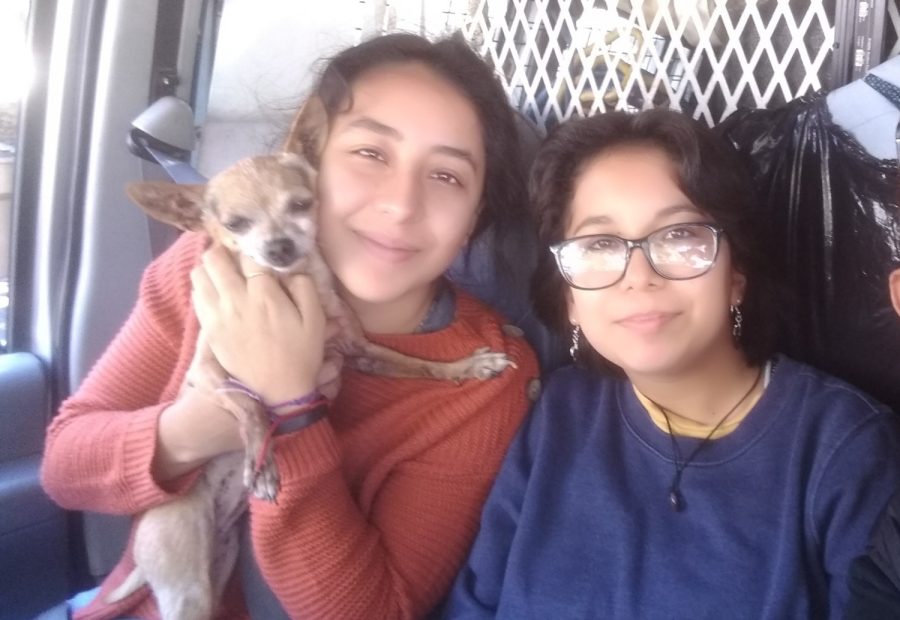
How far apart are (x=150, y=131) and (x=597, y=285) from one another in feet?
3.51

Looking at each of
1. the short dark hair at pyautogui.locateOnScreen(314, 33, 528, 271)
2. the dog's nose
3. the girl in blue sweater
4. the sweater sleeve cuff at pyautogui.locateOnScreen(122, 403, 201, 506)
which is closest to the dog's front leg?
the sweater sleeve cuff at pyautogui.locateOnScreen(122, 403, 201, 506)

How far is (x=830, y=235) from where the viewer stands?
3.59 feet

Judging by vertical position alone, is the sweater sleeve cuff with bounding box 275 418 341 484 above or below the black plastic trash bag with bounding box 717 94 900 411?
below

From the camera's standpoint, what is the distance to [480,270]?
61.7 inches

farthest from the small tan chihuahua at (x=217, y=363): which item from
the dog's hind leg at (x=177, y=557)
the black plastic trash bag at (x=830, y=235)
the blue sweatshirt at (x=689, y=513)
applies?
the black plastic trash bag at (x=830, y=235)

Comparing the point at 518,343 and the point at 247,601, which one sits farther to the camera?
the point at 518,343

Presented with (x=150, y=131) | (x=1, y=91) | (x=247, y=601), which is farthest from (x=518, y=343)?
(x=1, y=91)

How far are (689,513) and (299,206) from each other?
83 cm

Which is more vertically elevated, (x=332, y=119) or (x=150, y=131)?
(x=332, y=119)

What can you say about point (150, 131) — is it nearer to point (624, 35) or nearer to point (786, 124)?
point (624, 35)

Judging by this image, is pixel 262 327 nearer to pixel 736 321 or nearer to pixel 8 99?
pixel 736 321

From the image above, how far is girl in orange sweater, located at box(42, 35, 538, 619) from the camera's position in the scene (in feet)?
3.68

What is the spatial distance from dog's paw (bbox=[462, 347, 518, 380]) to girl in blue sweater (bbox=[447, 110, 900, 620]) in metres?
0.13

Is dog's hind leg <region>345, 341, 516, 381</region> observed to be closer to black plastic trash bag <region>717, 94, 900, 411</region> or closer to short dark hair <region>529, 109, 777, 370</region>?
short dark hair <region>529, 109, 777, 370</region>
